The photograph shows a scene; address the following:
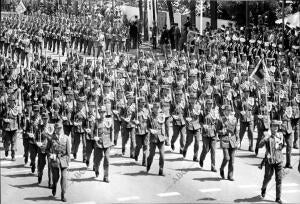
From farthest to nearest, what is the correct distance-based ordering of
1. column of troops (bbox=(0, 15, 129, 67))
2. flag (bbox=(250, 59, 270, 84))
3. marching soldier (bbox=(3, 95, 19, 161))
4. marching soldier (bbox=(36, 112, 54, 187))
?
column of troops (bbox=(0, 15, 129, 67)), flag (bbox=(250, 59, 270, 84)), marching soldier (bbox=(3, 95, 19, 161)), marching soldier (bbox=(36, 112, 54, 187))

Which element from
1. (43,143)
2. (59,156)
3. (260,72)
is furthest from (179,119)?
(260,72)

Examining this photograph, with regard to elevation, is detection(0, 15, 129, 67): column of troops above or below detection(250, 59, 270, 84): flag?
above

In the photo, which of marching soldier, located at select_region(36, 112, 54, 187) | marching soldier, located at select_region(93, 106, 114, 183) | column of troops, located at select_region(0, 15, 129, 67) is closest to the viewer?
marching soldier, located at select_region(36, 112, 54, 187)

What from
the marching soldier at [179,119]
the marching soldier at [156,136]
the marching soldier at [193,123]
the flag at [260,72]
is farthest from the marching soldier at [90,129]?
the flag at [260,72]

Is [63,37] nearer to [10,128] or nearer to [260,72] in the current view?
[260,72]

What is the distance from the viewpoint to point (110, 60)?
28344 mm

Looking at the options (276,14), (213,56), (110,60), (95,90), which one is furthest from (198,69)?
(276,14)

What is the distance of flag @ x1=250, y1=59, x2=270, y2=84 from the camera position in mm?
23767

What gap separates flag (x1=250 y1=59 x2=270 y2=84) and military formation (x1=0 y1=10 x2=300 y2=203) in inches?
2.2

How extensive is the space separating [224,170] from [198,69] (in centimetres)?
948

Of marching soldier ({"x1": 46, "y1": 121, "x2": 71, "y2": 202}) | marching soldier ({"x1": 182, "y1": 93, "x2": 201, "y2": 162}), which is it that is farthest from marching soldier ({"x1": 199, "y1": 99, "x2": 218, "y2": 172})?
marching soldier ({"x1": 46, "y1": 121, "x2": 71, "y2": 202})

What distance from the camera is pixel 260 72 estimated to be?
24.8 m

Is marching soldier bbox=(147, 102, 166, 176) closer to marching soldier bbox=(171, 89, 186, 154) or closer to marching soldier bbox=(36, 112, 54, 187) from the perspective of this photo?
marching soldier bbox=(171, 89, 186, 154)

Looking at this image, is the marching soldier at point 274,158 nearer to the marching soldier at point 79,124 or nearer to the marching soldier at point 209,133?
the marching soldier at point 209,133
